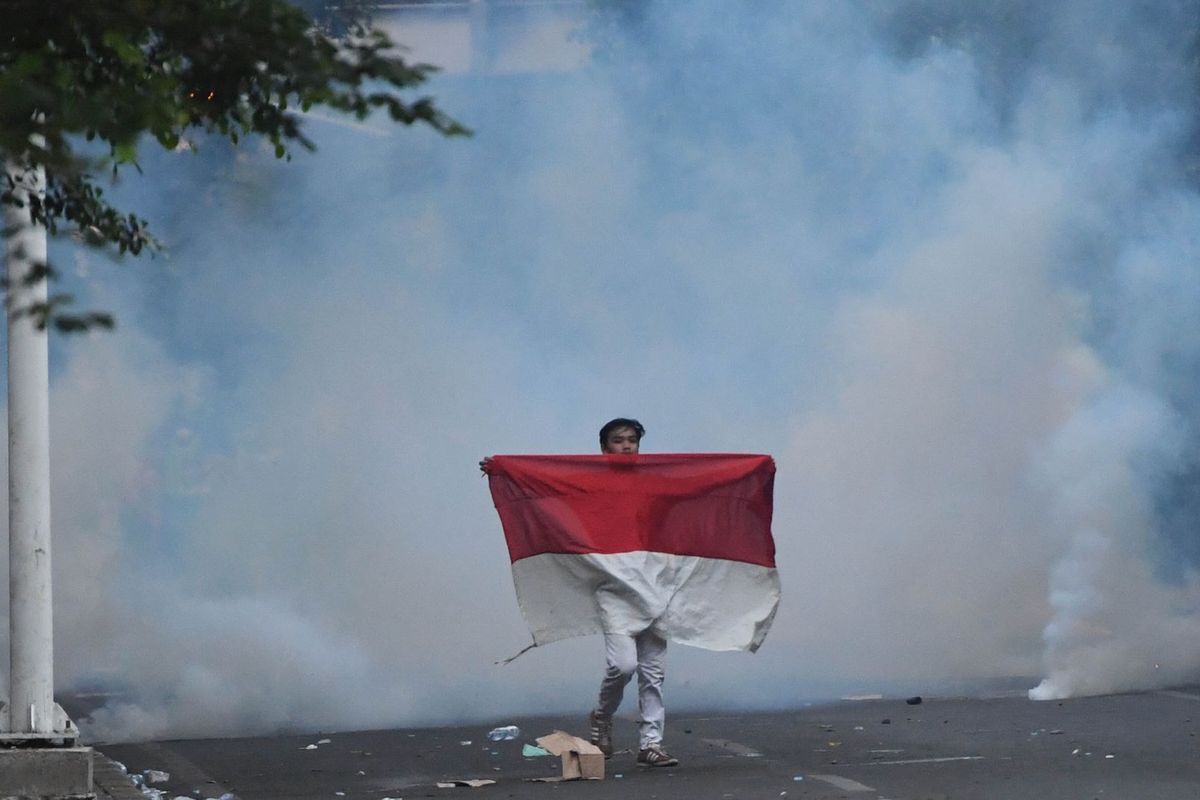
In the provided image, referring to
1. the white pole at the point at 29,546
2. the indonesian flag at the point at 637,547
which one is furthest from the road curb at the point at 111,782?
the indonesian flag at the point at 637,547

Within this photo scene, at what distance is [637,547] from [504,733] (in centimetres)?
137

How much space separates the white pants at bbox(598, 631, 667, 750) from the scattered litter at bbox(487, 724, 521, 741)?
3.38 feet

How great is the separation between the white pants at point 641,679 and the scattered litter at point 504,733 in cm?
103

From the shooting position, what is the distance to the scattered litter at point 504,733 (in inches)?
366

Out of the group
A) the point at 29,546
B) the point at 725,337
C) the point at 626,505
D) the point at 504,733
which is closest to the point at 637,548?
the point at 626,505

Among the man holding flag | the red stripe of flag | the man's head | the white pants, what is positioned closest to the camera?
the white pants

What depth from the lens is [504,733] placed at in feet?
30.9

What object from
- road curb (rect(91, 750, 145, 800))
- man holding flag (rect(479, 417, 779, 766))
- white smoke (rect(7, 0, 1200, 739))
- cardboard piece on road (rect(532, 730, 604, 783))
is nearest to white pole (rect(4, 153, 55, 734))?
road curb (rect(91, 750, 145, 800))

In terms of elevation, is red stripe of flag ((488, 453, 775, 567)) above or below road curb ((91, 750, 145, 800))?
above

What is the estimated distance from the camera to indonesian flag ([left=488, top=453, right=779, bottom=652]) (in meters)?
8.52

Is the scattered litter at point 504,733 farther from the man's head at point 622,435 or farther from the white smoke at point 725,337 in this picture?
the man's head at point 622,435

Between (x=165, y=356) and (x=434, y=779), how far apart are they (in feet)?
14.2

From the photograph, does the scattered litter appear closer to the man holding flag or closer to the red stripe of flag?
the man holding flag

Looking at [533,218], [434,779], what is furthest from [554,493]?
[533,218]
